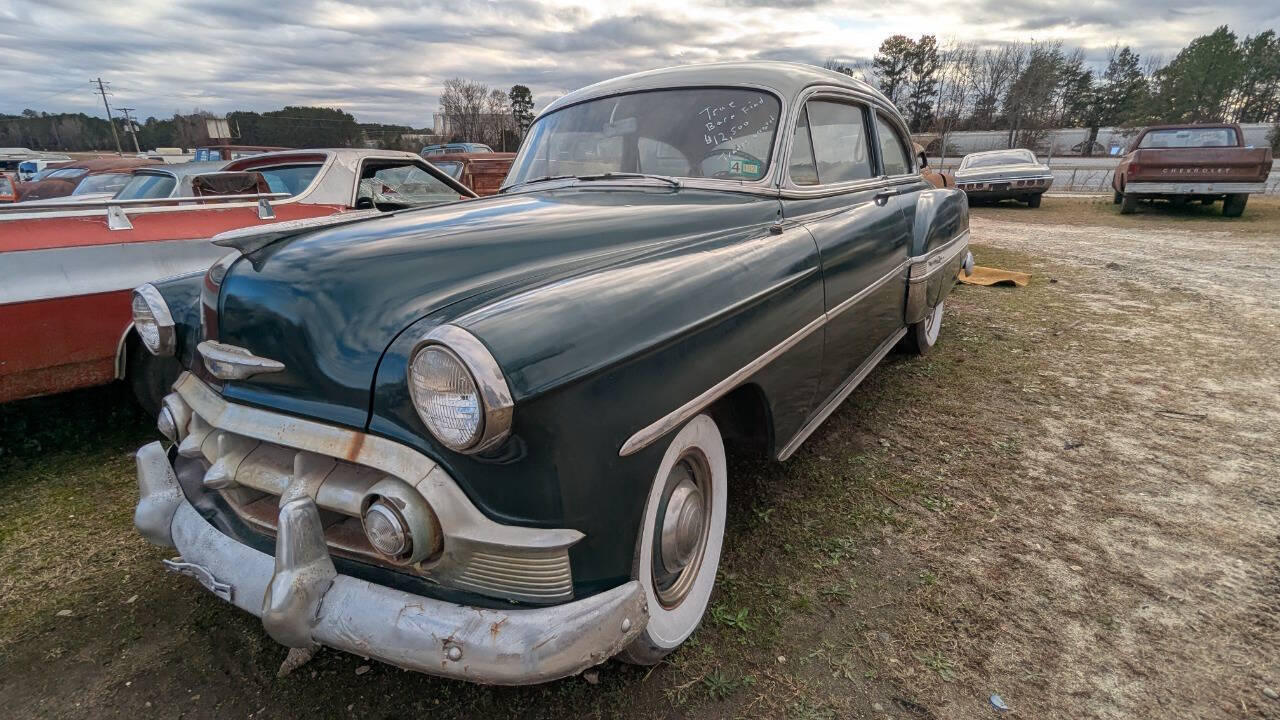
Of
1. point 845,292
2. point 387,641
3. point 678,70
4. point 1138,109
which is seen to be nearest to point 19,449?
point 387,641

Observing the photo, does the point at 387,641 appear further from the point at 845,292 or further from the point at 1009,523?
the point at 1009,523

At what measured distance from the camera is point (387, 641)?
135cm

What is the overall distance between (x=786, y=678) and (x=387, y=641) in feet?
3.58

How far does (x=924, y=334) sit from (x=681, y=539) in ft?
11.0

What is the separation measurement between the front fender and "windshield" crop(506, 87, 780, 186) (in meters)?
1.35

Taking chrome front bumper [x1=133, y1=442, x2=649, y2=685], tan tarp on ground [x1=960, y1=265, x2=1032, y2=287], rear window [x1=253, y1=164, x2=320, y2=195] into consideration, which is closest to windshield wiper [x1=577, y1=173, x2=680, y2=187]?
chrome front bumper [x1=133, y1=442, x2=649, y2=685]

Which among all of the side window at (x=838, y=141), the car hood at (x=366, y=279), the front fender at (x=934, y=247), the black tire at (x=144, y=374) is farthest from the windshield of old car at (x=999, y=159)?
the black tire at (x=144, y=374)

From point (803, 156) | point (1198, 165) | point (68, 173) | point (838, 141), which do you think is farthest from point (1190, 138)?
point (68, 173)

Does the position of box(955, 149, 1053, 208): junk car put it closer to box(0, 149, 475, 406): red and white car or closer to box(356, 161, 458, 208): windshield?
box(356, 161, 458, 208): windshield

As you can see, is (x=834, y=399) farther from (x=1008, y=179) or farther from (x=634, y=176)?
(x=1008, y=179)

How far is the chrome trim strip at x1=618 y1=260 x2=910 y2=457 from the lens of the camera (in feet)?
4.94

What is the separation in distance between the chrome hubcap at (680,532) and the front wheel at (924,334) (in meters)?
2.89

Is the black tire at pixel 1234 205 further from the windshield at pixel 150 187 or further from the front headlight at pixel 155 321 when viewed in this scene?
the windshield at pixel 150 187

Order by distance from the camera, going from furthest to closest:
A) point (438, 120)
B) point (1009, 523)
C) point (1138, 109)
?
point (1138, 109) < point (438, 120) < point (1009, 523)
